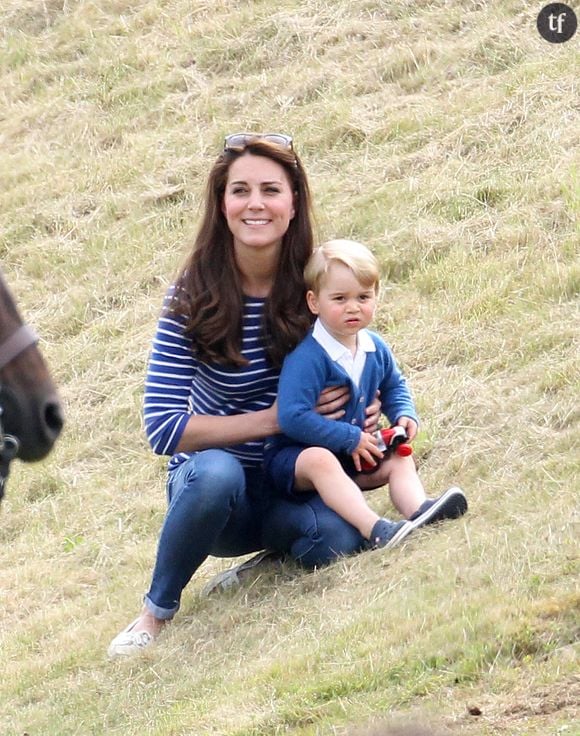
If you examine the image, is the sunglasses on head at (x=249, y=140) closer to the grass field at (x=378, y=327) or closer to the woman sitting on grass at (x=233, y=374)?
the woman sitting on grass at (x=233, y=374)

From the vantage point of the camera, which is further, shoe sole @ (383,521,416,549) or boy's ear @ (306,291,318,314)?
boy's ear @ (306,291,318,314)

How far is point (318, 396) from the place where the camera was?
5.72 meters

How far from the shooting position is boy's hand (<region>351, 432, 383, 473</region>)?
18.8 feet

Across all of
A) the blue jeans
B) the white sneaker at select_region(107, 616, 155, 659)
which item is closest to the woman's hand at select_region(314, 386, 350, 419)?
the blue jeans

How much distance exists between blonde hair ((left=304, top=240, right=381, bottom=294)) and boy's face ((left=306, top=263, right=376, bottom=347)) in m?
0.02

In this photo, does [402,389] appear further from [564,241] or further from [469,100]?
[469,100]

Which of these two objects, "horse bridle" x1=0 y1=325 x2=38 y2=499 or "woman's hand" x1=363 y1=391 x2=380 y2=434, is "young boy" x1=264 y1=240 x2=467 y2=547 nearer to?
"woman's hand" x1=363 y1=391 x2=380 y2=434

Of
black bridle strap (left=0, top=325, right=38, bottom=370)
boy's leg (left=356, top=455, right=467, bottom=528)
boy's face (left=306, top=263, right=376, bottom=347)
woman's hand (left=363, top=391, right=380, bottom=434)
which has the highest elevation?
black bridle strap (left=0, top=325, right=38, bottom=370)

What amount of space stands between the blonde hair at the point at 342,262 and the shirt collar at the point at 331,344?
0.48 ft

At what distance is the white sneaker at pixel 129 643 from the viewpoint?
19.2 feet

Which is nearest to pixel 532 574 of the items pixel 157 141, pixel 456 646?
pixel 456 646

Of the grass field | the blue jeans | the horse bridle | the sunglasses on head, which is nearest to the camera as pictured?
the horse bridle

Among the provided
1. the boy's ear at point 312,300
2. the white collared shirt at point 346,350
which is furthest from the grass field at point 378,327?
the boy's ear at point 312,300

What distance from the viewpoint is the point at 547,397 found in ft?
23.7
